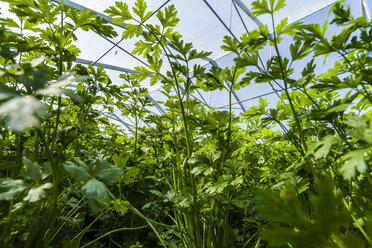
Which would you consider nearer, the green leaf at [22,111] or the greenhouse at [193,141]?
the green leaf at [22,111]

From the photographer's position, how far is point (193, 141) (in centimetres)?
133

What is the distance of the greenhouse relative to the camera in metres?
0.48

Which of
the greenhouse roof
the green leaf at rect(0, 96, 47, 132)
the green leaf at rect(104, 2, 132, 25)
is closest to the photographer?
the green leaf at rect(0, 96, 47, 132)

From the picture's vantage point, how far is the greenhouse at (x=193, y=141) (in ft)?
1.57

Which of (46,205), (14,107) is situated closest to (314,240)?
(14,107)

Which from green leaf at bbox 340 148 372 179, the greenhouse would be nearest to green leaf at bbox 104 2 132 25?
the greenhouse

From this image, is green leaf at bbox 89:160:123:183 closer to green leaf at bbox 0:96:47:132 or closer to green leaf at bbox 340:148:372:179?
green leaf at bbox 0:96:47:132

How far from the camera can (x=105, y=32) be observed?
3.16 ft

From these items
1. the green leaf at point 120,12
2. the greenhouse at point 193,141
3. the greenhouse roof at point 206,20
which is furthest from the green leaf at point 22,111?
the greenhouse roof at point 206,20

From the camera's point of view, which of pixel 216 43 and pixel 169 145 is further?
pixel 216 43

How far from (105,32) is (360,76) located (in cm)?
100

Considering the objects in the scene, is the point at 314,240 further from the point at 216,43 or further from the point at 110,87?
the point at 216,43

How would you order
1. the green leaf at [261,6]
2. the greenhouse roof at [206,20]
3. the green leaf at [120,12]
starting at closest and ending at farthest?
the green leaf at [261,6] < the green leaf at [120,12] < the greenhouse roof at [206,20]

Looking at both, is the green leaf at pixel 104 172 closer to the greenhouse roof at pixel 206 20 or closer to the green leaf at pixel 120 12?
the green leaf at pixel 120 12
